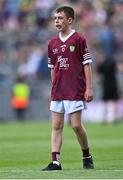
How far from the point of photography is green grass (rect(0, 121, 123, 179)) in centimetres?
1041

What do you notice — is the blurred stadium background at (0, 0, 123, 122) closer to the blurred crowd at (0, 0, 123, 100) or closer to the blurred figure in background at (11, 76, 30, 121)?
the blurred crowd at (0, 0, 123, 100)

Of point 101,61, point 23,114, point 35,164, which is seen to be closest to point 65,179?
point 35,164

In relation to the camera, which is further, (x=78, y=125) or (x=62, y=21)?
(x=62, y=21)

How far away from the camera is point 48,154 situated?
49.4 ft

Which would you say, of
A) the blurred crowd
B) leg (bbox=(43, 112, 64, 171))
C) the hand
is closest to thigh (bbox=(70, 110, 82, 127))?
leg (bbox=(43, 112, 64, 171))

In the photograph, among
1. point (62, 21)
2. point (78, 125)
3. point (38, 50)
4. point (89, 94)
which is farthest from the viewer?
point (38, 50)

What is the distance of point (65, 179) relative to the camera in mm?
9523

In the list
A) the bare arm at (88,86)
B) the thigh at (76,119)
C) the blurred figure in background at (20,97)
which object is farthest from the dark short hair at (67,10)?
the blurred figure in background at (20,97)

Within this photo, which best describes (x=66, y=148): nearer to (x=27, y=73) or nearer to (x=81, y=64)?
(x=81, y=64)

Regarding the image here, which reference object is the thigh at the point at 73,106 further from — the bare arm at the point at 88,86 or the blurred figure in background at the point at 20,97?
the blurred figure in background at the point at 20,97

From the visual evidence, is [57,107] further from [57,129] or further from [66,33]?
[66,33]

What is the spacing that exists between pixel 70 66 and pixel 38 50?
1765 centimetres

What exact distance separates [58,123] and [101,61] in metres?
16.4

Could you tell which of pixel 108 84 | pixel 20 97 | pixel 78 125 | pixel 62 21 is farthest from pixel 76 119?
pixel 20 97
